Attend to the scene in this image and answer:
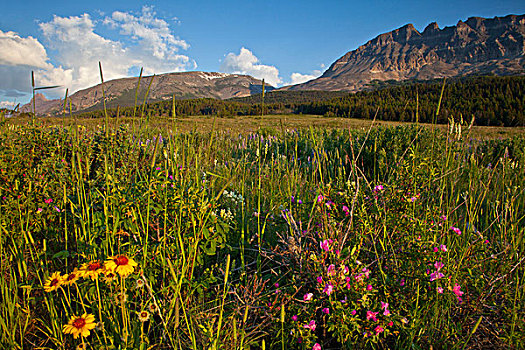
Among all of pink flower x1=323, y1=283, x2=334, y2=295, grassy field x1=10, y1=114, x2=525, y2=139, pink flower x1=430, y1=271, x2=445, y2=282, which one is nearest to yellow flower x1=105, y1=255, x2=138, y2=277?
grassy field x1=10, y1=114, x2=525, y2=139

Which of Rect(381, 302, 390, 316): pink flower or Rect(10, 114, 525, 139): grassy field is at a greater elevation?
Rect(10, 114, 525, 139): grassy field

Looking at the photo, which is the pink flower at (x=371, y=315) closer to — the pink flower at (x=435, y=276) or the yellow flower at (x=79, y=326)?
the pink flower at (x=435, y=276)

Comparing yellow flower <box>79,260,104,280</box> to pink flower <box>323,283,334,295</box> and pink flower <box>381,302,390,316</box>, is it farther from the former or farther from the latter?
pink flower <box>381,302,390,316</box>

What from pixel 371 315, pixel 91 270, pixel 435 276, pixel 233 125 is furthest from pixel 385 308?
pixel 233 125

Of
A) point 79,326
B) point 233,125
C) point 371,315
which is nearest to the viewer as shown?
point 79,326

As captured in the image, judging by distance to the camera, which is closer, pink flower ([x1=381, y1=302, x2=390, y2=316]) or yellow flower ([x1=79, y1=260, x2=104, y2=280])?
yellow flower ([x1=79, y1=260, x2=104, y2=280])

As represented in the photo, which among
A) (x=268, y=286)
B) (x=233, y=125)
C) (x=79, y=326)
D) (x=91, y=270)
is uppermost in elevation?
(x=233, y=125)

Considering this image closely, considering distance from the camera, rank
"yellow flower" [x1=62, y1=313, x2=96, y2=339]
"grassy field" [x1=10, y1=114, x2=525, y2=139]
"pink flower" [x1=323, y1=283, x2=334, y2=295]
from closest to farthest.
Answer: "yellow flower" [x1=62, y1=313, x2=96, y2=339] → "pink flower" [x1=323, y1=283, x2=334, y2=295] → "grassy field" [x1=10, y1=114, x2=525, y2=139]

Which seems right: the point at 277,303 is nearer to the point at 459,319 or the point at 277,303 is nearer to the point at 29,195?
the point at 459,319

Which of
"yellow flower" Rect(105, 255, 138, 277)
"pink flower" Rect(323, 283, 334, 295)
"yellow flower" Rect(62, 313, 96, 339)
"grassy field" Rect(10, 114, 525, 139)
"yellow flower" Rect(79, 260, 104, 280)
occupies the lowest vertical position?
"yellow flower" Rect(62, 313, 96, 339)

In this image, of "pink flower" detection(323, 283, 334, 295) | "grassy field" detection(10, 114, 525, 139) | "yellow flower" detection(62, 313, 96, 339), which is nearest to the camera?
"yellow flower" detection(62, 313, 96, 339)

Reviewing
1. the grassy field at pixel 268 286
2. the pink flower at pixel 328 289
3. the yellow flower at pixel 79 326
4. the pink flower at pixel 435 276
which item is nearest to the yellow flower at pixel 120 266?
the grassy field at pixel 268 286

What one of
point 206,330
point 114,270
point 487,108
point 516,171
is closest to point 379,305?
point 206,330

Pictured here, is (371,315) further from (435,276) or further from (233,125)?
(233,125)
